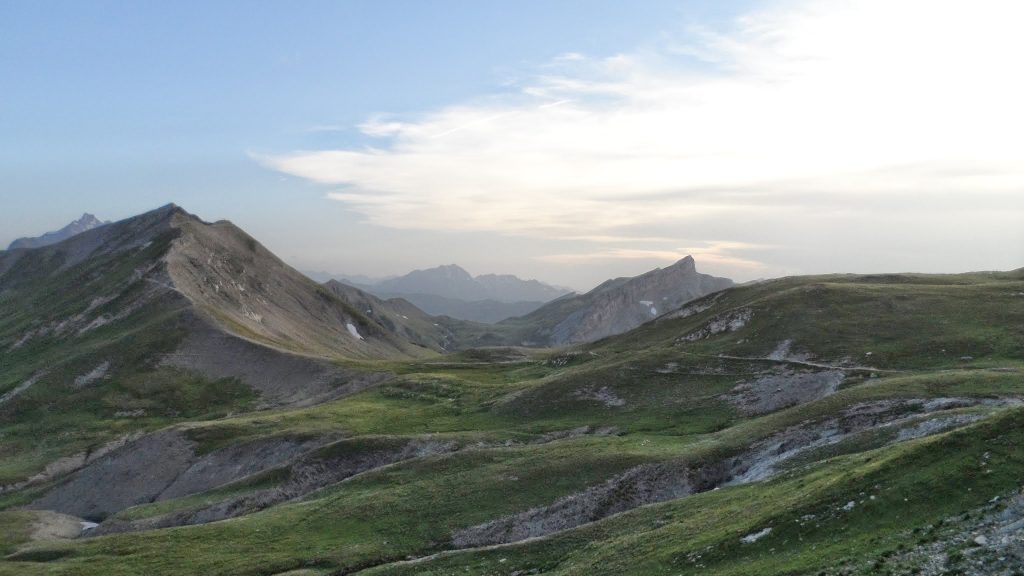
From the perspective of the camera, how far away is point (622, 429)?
76062 millimetres

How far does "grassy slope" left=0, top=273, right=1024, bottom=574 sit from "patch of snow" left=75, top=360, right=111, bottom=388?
151 feet

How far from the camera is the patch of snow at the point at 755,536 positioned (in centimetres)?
3300

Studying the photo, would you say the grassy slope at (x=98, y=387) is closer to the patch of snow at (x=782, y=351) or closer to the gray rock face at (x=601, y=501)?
the gray rock face at (x=601, y=501)

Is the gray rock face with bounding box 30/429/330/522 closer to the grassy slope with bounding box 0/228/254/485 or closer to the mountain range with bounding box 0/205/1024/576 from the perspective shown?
the mountain range with bounding box 0/205/1024/576

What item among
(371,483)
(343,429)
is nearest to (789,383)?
(371,483)

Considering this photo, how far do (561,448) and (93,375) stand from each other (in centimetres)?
11257

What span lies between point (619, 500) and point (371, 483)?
81.2ft

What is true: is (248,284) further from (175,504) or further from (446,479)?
(446,479)

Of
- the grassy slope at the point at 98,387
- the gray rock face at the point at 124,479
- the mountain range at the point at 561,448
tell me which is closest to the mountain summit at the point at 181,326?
the grassy slope at the point at 98,387

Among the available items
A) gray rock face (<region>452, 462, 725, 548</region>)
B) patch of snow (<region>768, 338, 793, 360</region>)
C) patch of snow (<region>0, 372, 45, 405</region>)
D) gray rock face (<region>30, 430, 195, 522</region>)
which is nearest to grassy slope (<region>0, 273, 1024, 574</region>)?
gray rock face (<region>452, 462, 725, 548</region>)

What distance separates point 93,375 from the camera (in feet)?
444

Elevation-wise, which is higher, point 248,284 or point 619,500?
point 248,284

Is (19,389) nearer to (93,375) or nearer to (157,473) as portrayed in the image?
(93,375)

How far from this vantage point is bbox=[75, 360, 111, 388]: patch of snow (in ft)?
438
